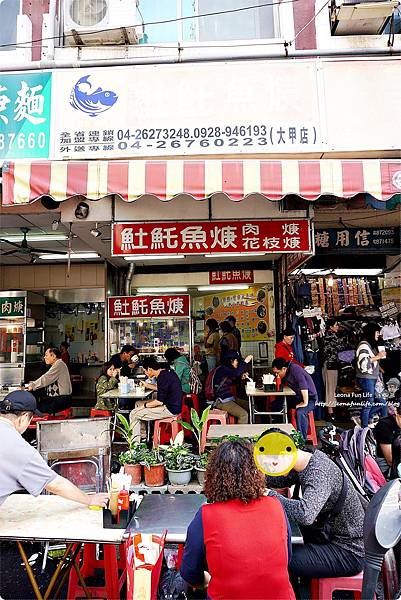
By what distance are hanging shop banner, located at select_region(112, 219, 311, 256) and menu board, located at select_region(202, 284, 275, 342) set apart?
177 inches

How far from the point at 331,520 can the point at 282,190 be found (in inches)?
116

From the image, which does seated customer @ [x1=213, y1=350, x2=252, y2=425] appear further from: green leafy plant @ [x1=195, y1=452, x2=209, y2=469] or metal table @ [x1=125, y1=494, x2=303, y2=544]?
metal table @ [x1=125, y1=494, x2=303, y2=544]

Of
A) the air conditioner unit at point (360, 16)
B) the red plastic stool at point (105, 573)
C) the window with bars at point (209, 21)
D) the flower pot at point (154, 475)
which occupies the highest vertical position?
the window with bars at point (209, 21)

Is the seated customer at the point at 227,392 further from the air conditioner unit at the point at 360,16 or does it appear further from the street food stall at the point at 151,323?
the air conditioner unit at the point at 360,16

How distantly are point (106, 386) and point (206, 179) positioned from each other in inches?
154

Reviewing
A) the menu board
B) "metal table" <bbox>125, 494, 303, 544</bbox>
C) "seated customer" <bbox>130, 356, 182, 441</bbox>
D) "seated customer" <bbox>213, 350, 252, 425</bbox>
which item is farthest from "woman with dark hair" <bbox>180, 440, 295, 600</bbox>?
the menu board

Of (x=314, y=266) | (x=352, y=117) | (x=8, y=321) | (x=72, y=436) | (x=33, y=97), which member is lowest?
(x=72, y=436)

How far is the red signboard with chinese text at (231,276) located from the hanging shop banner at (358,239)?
244 cm

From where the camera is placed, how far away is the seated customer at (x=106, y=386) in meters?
6.67

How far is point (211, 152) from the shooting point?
5363 mm

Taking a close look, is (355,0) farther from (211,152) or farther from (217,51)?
(211,152)

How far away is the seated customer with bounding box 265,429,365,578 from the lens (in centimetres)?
241

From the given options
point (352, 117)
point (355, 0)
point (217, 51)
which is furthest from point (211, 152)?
point (355, 0)

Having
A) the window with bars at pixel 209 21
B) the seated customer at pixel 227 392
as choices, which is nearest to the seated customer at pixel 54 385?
the seated customer at pixel 227 392
